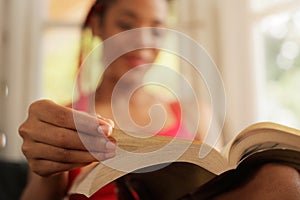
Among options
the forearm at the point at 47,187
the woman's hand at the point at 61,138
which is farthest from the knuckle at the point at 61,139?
the forearm at the point at 47,187

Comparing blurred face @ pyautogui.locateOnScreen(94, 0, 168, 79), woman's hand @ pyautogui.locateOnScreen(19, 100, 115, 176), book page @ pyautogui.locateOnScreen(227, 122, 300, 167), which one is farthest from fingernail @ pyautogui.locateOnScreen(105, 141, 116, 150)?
blurred face @ pyautogui.locateOnScreen(94, 0, 168, 79)

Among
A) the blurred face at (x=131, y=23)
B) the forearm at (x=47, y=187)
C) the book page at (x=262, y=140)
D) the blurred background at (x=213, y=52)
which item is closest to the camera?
the book page at (x=262, y=140)

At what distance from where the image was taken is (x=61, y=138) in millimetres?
555

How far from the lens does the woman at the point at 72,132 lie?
540 mm

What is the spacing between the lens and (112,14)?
1.29 meters

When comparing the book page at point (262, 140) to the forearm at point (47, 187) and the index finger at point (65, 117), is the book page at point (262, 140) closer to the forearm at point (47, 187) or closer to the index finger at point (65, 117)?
the index finger at point (65, 117)

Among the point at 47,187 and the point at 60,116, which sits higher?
the point at 60,116

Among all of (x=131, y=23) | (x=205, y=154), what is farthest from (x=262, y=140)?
(x=131, y=23)

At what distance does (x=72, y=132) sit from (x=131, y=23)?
2.48 ft

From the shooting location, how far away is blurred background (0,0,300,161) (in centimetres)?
155

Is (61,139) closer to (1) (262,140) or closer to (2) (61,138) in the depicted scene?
(2) (61,138)

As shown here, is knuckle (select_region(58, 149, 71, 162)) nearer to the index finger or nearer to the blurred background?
the index finger

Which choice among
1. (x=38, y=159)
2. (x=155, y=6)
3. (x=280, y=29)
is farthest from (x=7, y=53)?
(x=38, y=159)

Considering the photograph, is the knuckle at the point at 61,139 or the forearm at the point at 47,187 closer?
the knuckle at the point at 61,139
